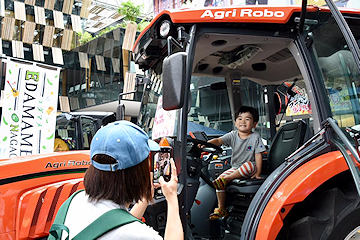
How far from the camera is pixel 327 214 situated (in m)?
2.03

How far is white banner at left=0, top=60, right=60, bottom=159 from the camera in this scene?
174 inches

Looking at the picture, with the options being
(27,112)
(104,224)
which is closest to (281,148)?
(104,224)

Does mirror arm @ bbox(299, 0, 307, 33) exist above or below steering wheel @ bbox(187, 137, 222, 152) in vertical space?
above

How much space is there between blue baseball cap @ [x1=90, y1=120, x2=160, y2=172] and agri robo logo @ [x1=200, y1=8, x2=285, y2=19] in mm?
1258

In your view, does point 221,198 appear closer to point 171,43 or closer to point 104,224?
point 171,43

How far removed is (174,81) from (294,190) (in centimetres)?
94

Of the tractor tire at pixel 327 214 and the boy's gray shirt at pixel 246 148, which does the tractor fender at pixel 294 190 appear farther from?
the boy's gray shirt at pixel 246 148

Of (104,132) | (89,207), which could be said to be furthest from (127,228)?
(104,132)

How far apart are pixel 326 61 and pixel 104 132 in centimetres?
162

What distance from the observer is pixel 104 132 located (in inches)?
51.8

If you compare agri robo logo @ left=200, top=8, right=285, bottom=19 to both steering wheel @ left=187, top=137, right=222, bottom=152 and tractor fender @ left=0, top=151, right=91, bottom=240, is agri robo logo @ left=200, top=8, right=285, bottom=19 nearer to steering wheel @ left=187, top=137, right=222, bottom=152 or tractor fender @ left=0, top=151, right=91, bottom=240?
steering wheel @ left=187, top=137, right=222, bottom=152

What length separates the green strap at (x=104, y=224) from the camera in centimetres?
111

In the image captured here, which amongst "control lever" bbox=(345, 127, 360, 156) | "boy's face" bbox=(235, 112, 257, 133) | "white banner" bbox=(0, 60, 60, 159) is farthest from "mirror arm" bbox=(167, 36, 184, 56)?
"white banner" bbox=(0, 60, 60, 159)

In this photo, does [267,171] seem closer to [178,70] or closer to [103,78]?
[178,70]
